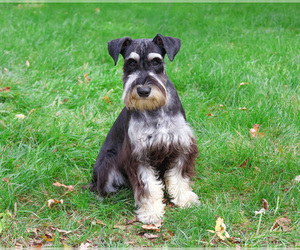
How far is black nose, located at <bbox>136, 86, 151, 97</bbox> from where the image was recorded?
2.87m

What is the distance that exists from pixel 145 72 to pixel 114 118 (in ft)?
5.91

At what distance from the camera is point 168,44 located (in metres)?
3.11

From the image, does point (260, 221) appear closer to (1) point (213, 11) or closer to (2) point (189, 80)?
(2) point (189, 80)

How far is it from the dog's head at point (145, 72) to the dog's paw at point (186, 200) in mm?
939

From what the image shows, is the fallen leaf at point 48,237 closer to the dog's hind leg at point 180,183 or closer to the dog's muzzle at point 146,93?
the dog's hind leg at point 180,183

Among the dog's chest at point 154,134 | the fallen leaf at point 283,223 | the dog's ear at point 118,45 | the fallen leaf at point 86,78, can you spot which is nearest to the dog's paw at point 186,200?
the dog's chest at point 154,134

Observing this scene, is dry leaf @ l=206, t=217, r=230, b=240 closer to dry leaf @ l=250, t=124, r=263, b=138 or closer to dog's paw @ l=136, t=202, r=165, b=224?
dog's paw @ l=136, t=202, r=165, b=224

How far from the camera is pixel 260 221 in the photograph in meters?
2.94

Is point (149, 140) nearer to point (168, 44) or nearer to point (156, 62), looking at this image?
point (156, 62)

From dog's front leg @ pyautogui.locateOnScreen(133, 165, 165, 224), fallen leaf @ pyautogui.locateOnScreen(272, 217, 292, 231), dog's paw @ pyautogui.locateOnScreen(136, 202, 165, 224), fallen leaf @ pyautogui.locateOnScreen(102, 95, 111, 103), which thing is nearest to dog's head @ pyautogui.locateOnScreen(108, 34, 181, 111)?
dog's front leg @ pyautogui.locateOnScreen(133, 165, 165, 224)

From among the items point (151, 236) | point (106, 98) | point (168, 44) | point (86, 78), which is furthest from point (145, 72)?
point (86, 78)

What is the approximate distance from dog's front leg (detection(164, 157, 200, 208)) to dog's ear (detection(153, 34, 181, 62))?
1006mm

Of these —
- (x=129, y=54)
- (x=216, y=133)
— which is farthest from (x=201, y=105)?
(x=129, y=54)

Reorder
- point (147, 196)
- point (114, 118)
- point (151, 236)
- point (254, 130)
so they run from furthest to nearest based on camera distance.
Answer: point (114, 118)
point (254, 130)
point (147, 196)
point (151, 236)
